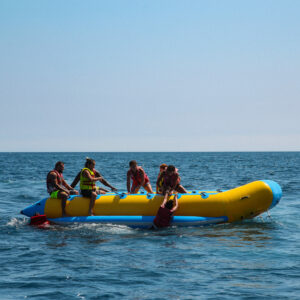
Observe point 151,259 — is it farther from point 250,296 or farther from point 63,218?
point 63,218

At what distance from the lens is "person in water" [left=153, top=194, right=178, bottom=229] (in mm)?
11492

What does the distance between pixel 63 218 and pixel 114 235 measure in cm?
200

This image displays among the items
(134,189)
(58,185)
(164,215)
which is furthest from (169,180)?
(58,185)

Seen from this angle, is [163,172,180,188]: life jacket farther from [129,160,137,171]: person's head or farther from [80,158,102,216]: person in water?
[80,158,102,216]: person in water

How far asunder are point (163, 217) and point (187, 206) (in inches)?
31.5

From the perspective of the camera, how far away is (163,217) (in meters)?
11.5

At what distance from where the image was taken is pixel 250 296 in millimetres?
6578

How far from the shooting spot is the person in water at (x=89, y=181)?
11938mm

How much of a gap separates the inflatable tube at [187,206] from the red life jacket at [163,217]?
0.79 feet

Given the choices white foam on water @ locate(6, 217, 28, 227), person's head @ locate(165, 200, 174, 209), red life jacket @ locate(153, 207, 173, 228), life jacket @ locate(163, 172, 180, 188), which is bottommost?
white foam on water @ locate(6, 217, 28, 227)

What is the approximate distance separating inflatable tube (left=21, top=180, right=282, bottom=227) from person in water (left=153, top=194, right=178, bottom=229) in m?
0.23

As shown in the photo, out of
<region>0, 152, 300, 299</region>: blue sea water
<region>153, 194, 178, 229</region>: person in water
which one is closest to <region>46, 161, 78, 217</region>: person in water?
<region>0, 152, 300, 299</region>: blue sea water

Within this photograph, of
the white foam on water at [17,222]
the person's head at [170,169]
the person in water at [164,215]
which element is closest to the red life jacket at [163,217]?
the person in water at [164,215]

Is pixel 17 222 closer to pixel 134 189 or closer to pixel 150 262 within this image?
pixel 134 189
